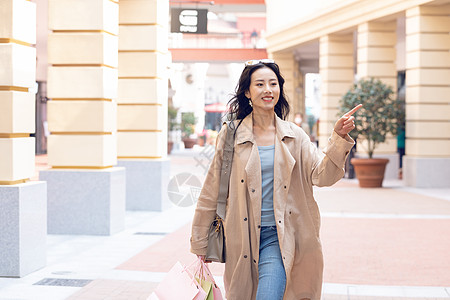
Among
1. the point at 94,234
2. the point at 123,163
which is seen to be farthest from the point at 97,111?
the point at 123,163

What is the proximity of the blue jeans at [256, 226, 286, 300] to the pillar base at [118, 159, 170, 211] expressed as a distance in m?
8.13

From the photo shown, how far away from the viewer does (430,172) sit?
54.3ft

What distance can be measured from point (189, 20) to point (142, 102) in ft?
10.6

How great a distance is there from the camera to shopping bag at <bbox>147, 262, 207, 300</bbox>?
3.57 metres

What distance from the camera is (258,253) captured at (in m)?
3.63

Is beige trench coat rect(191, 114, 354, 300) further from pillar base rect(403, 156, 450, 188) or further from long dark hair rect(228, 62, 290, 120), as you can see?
pillar base rect(403, 156, 450, 188)

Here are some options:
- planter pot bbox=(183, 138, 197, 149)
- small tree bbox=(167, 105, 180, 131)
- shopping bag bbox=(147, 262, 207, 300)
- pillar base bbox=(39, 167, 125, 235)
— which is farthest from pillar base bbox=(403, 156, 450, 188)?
planter pot bbox=(183, 138, 197, 149)

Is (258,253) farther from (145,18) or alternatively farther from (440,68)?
(440,68)

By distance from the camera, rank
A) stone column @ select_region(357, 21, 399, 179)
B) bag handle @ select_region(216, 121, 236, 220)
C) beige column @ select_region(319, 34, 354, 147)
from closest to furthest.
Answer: bag handle @ select_region(216, 121, 236, 220) < stone column @ select_region(357, 21, 399, 179) < beige column @ select_region(319, 34, 354, 147)

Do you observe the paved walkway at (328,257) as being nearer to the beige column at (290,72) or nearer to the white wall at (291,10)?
the white wall at (291,10)

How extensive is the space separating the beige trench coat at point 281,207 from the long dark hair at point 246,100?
12 centimetres

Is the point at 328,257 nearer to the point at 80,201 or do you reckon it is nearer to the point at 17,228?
the point at 17,228

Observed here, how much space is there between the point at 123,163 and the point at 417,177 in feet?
24.3

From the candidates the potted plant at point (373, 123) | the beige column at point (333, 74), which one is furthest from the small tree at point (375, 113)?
the beige column at point (333, 74)
